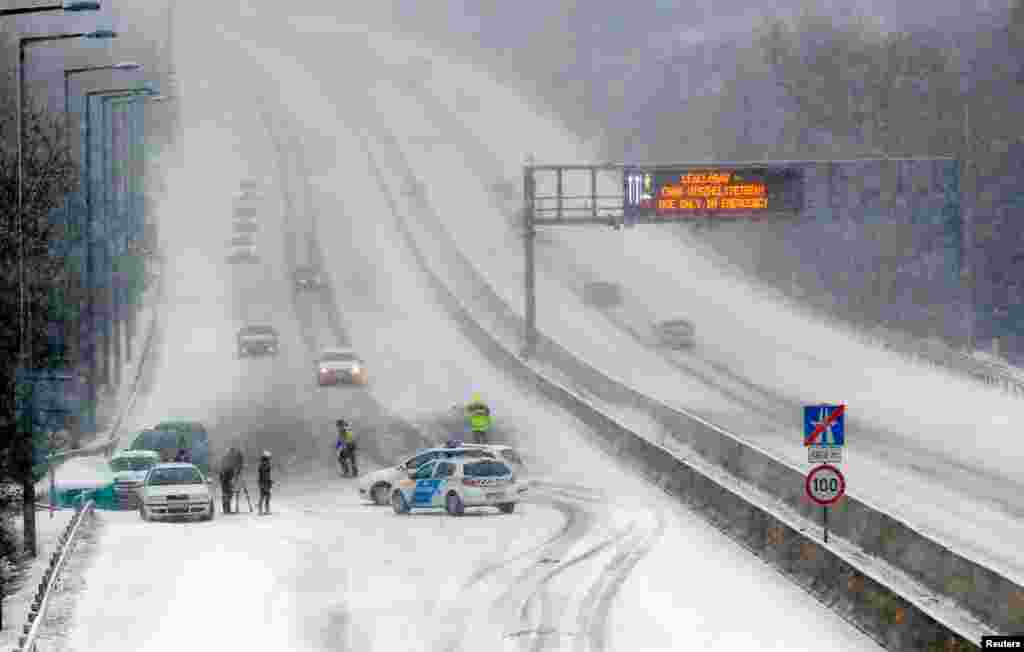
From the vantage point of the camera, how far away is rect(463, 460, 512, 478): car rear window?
40.7 meters

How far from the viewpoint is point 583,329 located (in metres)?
91.2

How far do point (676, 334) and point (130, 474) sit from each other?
43042 millimetres

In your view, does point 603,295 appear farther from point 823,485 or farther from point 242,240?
point 823,485

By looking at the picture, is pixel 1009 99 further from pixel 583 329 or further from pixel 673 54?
pixel 673 54

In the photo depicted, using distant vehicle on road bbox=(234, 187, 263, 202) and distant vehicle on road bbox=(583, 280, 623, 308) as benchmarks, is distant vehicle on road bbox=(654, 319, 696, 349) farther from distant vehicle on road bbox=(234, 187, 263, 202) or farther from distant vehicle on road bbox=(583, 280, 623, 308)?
distant vehicle on road bbox=(234, 187, 263, 202)

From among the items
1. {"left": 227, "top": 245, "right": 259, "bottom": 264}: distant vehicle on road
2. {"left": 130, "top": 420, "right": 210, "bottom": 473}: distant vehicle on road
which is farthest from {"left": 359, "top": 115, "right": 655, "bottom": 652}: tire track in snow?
{"left": 227, "top": 245, "right": 259, "bottom": 264}: distant vehicle on road

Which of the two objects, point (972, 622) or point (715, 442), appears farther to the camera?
point (715, 442)

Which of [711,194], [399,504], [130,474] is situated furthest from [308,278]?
[399,504]

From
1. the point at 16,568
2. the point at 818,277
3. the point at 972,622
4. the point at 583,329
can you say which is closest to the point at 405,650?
the point at 972,622

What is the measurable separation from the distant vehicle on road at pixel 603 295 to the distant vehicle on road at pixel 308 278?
1447cm

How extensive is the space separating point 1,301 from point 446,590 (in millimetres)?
11675

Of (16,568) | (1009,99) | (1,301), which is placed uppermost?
(1009,99)

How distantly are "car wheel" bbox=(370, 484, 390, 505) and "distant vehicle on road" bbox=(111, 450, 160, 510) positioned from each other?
525 centimetres

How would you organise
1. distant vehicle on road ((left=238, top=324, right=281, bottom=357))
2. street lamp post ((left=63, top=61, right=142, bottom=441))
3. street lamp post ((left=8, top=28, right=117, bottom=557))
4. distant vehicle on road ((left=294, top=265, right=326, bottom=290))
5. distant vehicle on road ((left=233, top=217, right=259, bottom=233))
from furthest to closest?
1. distant vehicle on road ((left=233, top=217, right=259, bottom=233))
2. distant vehicle on road ((left=294, top=265, right=326, bottom=290))
3. distant vehicle on road ((left=238, top=324, right=281, bottom=357))
4. street lamp post ((left=63, top=61, right=142, bottom=441))
5. street lamp post ((left=8, top=28, right=117, bottom=557))
